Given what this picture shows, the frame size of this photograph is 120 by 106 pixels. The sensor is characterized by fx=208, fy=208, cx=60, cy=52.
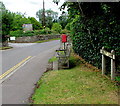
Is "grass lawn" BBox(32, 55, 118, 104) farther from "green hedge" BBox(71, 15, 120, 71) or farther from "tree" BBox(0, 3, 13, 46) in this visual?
"tree" BBox(0, 3, 13, 46)

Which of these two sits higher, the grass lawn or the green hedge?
the green hedge

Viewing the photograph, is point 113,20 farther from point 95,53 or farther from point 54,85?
point 54,85

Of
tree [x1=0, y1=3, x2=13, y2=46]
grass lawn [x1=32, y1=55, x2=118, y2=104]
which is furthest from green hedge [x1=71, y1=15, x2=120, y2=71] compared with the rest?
tree [x1=0, y1=3, x2=13, y2=46]

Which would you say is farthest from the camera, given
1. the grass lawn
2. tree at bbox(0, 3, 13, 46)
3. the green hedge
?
tree at bbox(0, 3, 13, 46)

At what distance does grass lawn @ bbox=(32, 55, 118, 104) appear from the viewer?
605 centimetres

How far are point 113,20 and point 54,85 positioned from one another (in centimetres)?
359

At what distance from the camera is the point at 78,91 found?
6.94 metres

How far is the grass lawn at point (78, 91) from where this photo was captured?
6.05 meters

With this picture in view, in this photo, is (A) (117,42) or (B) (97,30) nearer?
(A) (117,42)

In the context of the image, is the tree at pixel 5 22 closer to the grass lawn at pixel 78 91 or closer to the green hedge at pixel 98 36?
the green hedge at pixel 98 36

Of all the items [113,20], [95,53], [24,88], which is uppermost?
[113,20]

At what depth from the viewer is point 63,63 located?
12.0 m

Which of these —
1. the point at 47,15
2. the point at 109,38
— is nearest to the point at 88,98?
the point at 109,38

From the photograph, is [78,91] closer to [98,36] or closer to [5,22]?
[98,36]
